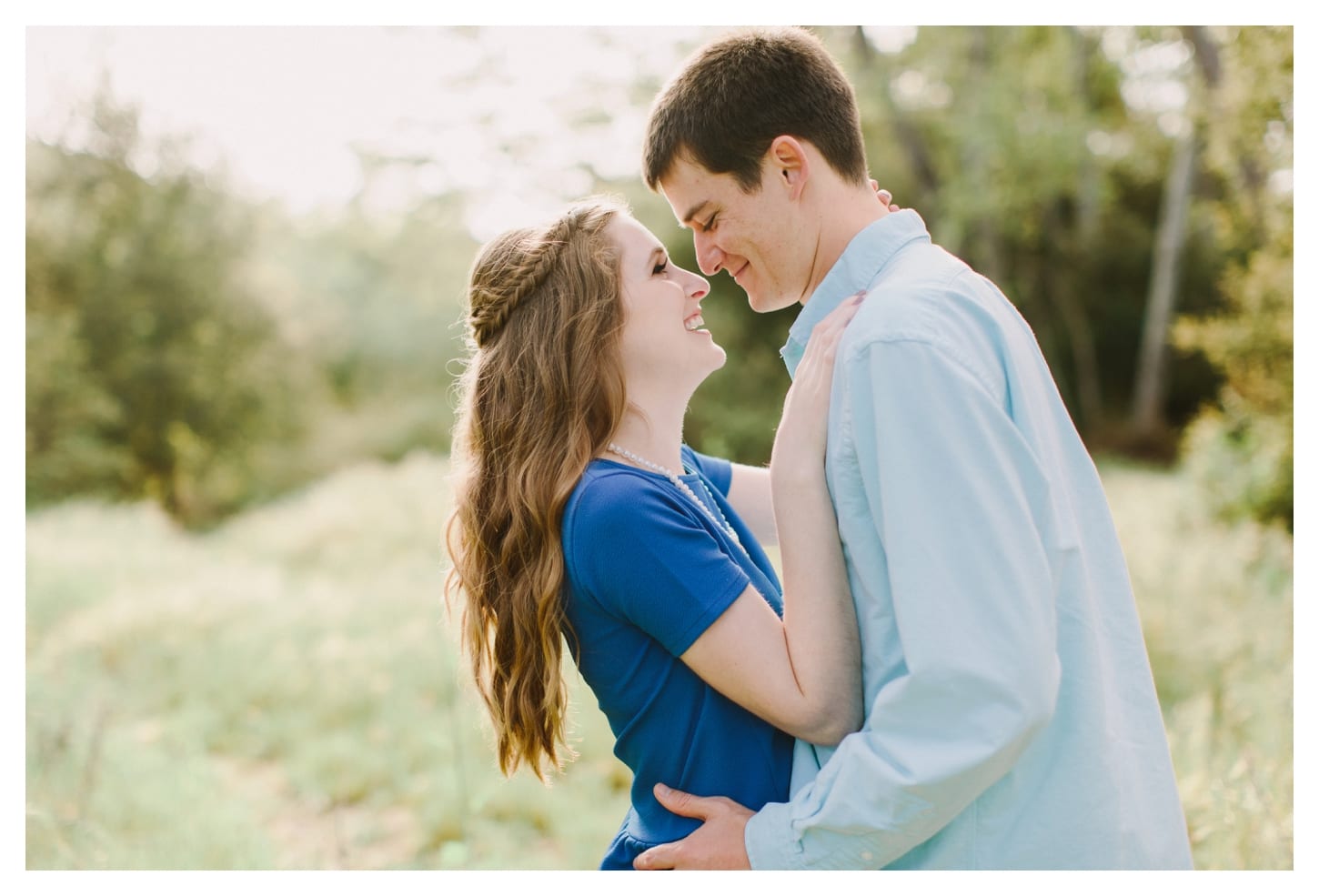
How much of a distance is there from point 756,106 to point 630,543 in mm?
908

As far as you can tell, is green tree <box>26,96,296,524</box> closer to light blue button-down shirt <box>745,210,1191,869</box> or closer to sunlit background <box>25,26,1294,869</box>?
sunlit background <box>25,26,1294,869</box>

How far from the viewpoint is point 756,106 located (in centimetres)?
194

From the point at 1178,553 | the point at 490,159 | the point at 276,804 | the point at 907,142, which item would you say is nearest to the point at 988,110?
the point at 907,142

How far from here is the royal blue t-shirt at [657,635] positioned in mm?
1750

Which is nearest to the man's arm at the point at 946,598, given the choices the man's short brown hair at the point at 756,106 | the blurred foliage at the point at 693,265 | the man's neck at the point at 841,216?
the man's neck at the point at 841,216

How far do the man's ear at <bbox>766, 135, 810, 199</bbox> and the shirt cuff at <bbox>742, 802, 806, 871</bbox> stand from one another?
1192mm

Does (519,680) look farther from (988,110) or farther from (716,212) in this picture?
(988,110)

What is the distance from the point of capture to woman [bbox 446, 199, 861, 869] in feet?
5.61

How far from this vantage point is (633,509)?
70.2 inches

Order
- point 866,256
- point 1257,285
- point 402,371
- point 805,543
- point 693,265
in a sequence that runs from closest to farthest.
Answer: point 805,543, point 866,256, point 1257,285, point 693,265, point 402,371

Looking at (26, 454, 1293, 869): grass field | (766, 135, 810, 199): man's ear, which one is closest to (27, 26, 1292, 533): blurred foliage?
(26, 454, 1293, 869): grass field

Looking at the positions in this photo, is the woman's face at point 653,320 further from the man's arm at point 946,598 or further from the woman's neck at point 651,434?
the man's arm at point 946,598

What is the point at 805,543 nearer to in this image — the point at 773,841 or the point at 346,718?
the point at 773,841

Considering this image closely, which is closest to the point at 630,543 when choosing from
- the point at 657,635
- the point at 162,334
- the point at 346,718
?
the point at 657,635
